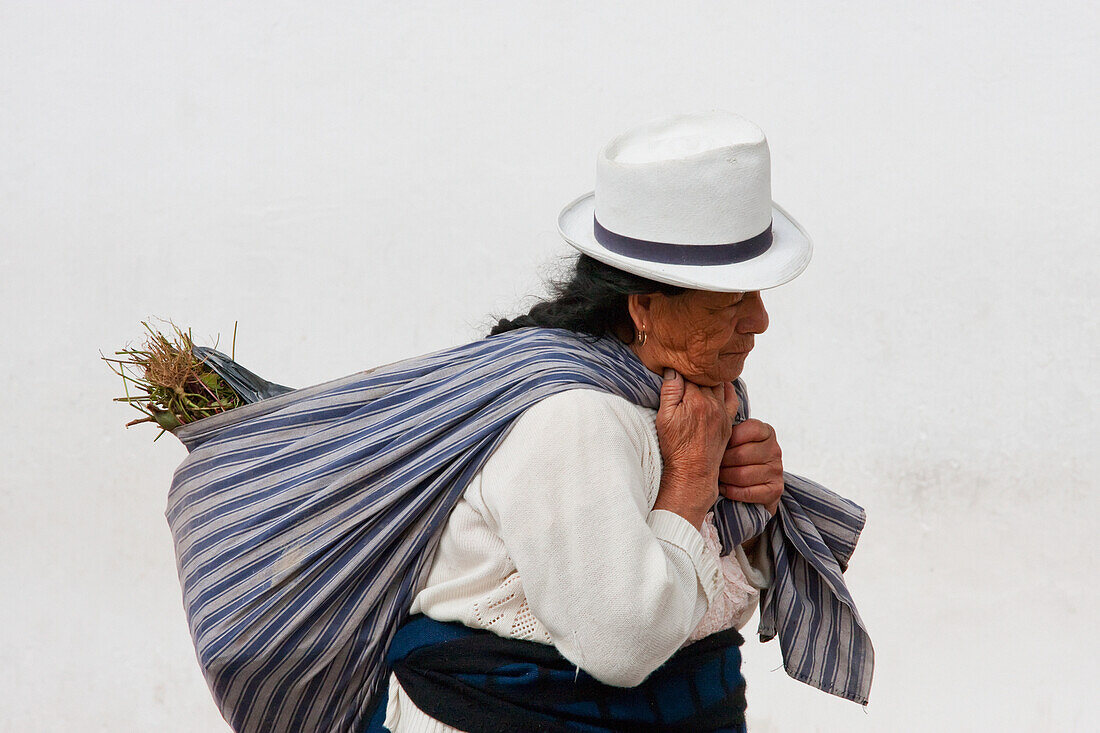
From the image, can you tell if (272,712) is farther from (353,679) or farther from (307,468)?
(307,468)

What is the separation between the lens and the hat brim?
1565mm

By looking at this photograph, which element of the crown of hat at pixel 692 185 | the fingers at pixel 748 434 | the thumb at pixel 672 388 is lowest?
the fingers at pixel 748 434

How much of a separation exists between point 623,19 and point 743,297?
2.24 meters

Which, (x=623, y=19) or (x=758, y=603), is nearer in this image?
(x=758, y=603)

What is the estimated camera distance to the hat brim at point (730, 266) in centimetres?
157

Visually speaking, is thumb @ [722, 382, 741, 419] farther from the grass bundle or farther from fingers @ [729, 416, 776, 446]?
the grass bundle

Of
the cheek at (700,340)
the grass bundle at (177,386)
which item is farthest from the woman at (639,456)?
the grass bundle at (177,386)

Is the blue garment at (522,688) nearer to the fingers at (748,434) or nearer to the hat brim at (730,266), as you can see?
the fingers at (748,434)

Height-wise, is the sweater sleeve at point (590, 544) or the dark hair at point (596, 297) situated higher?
the dark hair at point (596, 297)

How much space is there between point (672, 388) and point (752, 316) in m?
0.15

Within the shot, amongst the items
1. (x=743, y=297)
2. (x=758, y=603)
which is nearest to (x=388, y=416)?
(x=743, y=297)

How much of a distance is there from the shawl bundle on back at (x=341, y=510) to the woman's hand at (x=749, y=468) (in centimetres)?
2

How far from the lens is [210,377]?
1.92m

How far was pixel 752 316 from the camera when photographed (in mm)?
1697
